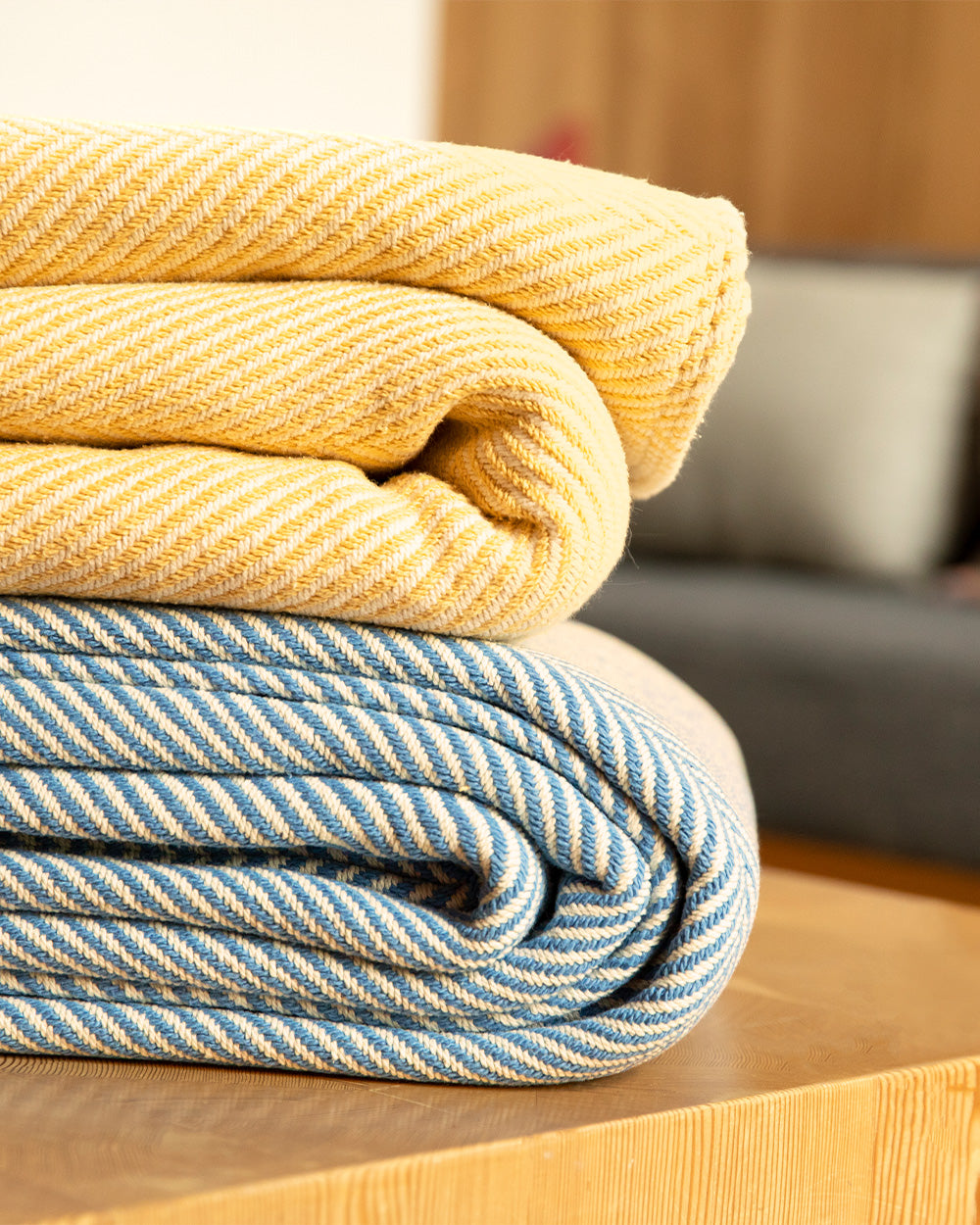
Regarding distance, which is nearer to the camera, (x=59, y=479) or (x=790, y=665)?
(x=59, y=479)

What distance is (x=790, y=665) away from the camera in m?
1.26

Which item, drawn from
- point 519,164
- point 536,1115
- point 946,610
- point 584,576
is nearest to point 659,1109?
point 536,1115

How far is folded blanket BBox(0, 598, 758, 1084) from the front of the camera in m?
0.37

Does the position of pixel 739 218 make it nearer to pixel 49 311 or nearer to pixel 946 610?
pixel 49 311

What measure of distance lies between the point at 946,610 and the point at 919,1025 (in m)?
0.98

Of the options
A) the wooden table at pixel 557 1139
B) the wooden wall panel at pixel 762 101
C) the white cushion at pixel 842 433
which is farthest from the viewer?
the wooden wall panel at pixel 762 101

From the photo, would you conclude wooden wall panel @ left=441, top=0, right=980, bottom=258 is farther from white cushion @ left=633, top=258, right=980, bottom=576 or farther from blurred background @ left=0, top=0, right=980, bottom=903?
white cushion @ left=633, top=258, right=980, bottom=576

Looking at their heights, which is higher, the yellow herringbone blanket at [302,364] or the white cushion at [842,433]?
the yellow herringbone blanket at [302,364]

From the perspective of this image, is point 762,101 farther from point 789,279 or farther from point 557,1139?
point 557,1139

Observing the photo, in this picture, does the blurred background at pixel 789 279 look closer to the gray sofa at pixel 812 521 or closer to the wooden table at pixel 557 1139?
the gray sofa at pixel 812 521

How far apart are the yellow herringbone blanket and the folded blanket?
0.06 ft

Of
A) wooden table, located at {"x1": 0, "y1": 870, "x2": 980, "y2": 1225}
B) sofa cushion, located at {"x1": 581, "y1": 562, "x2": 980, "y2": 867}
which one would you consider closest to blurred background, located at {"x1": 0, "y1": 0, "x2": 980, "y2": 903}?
sofa cushion, located at {"x1": 581, "y1": 562, "x2": 980, "y2": 867}

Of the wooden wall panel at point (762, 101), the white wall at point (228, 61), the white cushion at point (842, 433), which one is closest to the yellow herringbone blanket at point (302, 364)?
the white cushion at point (842, 433)

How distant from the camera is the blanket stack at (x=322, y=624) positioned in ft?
1.19
